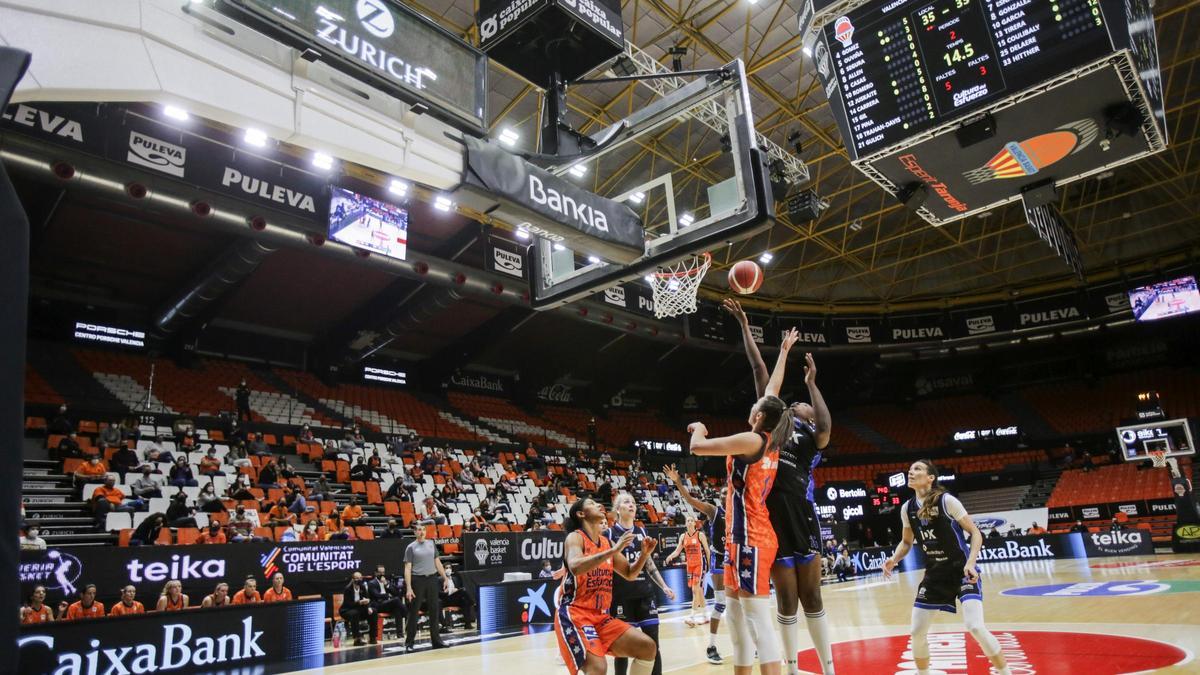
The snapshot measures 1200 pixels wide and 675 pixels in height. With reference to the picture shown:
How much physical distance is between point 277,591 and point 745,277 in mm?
8959

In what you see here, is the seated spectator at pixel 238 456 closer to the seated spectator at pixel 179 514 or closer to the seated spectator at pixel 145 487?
the seated spectator at pixel 145 487

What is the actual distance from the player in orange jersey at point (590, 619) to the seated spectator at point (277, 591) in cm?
761

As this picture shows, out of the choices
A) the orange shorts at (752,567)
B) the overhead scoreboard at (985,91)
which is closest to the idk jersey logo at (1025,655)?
the orange shorts at (752,567)

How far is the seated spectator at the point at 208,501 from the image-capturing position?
13.5 m

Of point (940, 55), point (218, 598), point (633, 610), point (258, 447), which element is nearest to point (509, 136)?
point (258, 447)

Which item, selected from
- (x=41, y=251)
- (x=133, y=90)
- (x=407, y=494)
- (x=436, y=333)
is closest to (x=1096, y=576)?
(x=407, y=494)

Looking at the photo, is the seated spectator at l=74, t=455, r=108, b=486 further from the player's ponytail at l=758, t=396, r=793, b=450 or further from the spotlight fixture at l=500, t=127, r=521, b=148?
the player's ponytail at l=758, t=396, r=793, b=450

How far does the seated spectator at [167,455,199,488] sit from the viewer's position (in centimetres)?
1438

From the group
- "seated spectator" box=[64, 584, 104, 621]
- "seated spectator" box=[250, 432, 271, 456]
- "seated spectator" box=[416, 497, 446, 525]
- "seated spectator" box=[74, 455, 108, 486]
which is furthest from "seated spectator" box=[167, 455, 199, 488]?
"seated spectator" box=[64, 584, 104, 621]

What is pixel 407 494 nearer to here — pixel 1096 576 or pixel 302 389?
pixel 302 389

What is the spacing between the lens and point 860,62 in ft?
25.7

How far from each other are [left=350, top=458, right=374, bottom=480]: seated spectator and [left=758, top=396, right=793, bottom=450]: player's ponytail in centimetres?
1537

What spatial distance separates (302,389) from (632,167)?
39.7 ft

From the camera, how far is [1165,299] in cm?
2723
